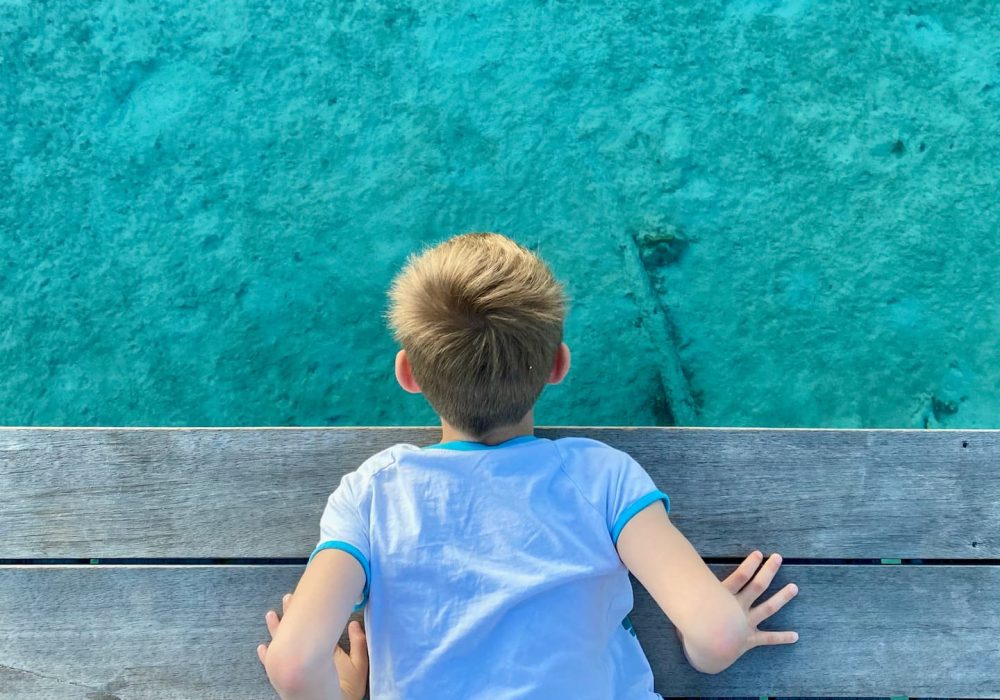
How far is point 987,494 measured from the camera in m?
1.61

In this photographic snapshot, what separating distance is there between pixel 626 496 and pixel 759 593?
1.62ft

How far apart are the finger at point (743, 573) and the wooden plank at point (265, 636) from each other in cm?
4

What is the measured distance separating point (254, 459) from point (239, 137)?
1135 mm

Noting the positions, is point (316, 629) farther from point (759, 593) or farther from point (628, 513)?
point (759, 593)

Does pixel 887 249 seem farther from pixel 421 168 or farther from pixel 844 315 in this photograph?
pixel 421 168

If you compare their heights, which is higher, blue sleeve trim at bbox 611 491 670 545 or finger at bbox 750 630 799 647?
blue sleeve trim at bbox 611 491 670 545

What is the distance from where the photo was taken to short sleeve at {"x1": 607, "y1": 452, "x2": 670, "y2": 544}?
1.27 m

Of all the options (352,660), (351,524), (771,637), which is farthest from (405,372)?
(771,637)

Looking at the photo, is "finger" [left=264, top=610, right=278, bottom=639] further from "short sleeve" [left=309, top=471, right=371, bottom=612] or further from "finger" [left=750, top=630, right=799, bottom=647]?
"finger" [left=750, top=630, right=799, bottom=647]

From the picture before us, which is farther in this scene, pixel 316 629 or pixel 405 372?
pixel 405 372

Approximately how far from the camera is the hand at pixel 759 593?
152cm

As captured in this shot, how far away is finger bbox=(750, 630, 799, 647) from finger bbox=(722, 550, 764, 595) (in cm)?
10

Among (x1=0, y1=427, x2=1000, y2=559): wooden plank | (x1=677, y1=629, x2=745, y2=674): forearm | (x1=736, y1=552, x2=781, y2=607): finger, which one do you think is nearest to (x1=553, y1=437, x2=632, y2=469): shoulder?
(x1=0, y1=427, x2=1000, y2=559): wooden plank

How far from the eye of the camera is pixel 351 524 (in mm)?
1253
